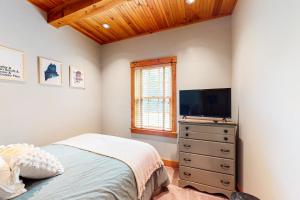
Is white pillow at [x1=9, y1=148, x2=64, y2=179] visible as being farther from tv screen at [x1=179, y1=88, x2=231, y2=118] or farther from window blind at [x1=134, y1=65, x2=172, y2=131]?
window blind at [x1=134, y1=65, x2=172, y2=131]

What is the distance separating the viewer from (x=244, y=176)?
193cm

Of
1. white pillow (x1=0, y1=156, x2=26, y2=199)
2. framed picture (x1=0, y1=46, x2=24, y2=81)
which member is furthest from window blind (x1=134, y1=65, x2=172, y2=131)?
white pillow (x1=0, y1=156, x2=26, y2=199)

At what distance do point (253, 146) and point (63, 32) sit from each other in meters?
3.64

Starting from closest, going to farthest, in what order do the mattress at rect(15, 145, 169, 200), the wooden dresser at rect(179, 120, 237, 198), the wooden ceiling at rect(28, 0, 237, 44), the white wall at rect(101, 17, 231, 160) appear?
the mattress at rect(15, 145, 169, 200) < the wooden dresser at rect(179, 120, 237, 198) < the wooden ceiling at rect(28, 0, 237, 44) < the white wall at rect(101, 17, 231, 160)

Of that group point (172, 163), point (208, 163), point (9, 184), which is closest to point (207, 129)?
point (208, 163)

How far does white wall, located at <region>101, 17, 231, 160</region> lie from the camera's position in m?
2.68

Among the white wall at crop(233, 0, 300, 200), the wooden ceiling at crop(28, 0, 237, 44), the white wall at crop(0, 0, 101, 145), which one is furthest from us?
the wooden ceiling at crop(28, 0, 237, 44)

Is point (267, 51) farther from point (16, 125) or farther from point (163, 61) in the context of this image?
point (16, 125)

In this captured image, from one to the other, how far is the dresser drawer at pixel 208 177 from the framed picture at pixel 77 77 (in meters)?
2.66

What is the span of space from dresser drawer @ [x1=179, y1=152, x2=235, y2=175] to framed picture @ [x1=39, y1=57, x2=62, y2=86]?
2.62 metres

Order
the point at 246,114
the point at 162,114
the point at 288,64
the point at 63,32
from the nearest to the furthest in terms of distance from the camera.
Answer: the point at 288,64 < the point at 246,114 < the point at 63,32 < the point at 162,114

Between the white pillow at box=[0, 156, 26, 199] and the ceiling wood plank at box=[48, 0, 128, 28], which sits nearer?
the white pillow at box=[0, 156, 26, 199]

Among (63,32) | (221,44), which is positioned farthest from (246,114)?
(63,32)

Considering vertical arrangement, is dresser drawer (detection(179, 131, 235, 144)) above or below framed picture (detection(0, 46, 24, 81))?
below
